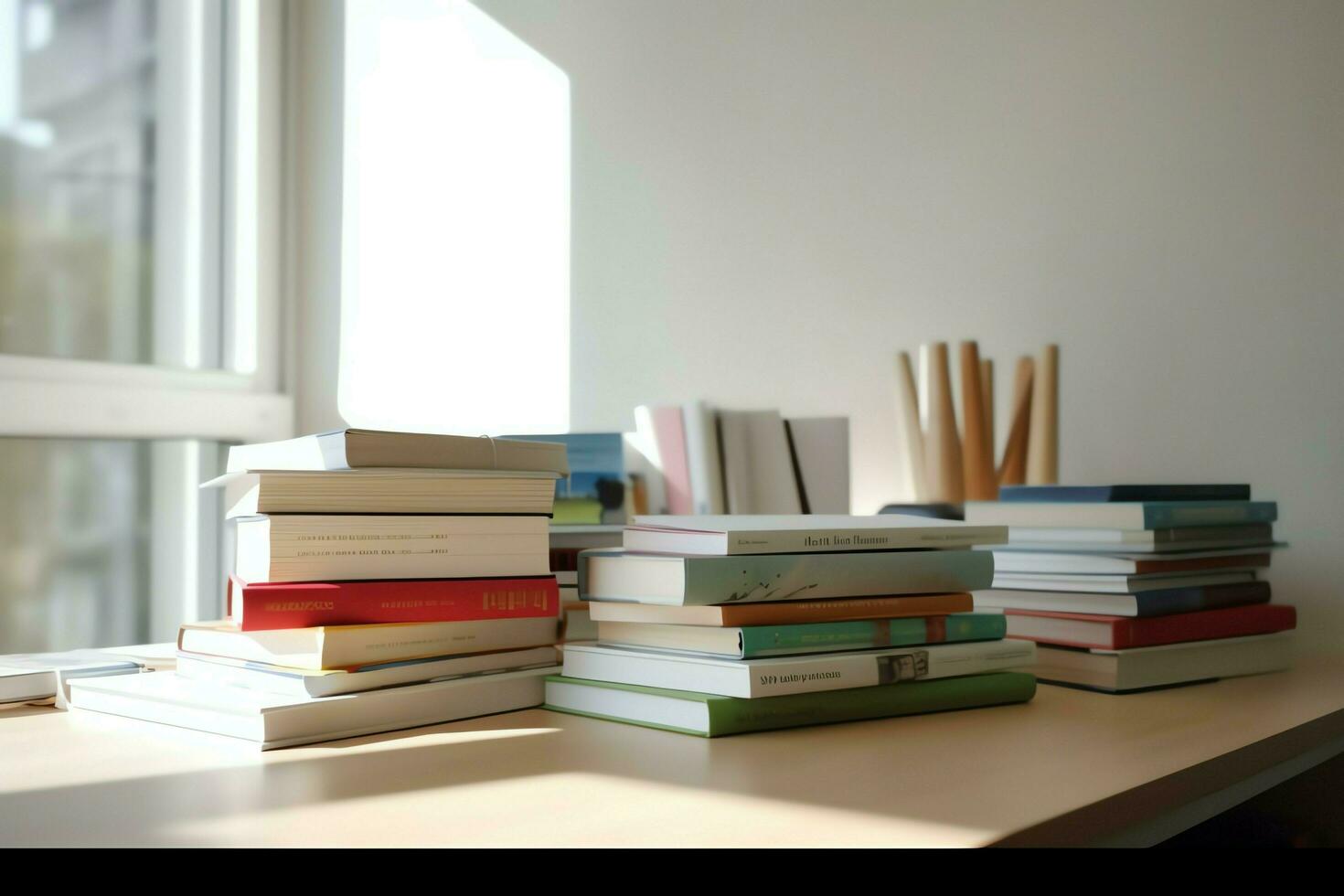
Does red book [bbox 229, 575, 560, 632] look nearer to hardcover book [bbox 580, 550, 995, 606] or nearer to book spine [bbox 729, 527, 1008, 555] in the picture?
hardcover book [bbox 580, 550, 995, 606]

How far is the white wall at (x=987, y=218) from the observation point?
4.67 feet

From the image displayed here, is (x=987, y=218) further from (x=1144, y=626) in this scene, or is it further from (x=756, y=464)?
(x=1144, y=626)

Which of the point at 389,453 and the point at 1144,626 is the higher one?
the point at 389,453

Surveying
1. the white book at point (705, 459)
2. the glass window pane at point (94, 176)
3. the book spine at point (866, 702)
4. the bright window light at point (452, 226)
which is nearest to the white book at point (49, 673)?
the book spine at point (866, 702)

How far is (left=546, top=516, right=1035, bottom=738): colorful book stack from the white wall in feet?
2.00

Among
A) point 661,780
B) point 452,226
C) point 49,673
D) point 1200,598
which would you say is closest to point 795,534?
point 661,780

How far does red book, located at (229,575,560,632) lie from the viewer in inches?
33.6

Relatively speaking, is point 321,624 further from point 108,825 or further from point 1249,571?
point 1249,571

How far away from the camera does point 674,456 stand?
5.61ft

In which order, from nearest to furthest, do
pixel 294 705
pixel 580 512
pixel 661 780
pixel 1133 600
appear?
pixel 661 780 → pixel 294 705 → pixel 1133 600 → pixel 580 512

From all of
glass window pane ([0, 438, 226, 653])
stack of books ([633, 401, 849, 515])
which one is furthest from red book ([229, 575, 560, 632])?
glass window pane ([0, 438, 226, 653])

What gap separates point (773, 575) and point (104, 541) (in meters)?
1.91

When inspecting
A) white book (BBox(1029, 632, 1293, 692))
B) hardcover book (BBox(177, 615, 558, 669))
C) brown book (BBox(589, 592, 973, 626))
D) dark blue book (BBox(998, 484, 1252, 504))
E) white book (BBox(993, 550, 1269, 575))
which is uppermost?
dark blue book (BBox(998, 484, 1252, 504))
